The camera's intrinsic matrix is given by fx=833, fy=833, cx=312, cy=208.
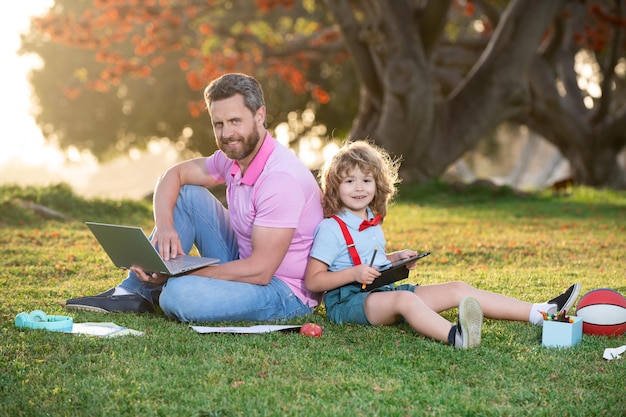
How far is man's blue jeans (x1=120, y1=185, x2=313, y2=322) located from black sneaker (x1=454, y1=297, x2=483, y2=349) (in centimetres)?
112

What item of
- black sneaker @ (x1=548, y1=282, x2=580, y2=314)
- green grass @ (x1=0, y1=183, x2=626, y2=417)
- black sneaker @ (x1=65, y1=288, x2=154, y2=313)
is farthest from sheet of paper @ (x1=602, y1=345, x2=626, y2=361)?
black sneaker @ (x1=65, y1=288, x2=154, y2=313)

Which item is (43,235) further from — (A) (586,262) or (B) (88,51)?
(B) (88,51)

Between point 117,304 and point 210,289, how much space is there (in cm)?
72

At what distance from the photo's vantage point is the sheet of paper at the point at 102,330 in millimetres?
4407

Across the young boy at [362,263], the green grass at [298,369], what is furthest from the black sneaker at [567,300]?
the green grass at [298,369]

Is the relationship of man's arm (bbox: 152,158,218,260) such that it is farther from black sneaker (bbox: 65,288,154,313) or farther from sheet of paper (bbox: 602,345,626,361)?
sheet of paper (bbox: 602,345,626,361)

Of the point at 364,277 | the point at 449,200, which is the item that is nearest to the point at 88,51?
the point at 449,200

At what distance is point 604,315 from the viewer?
4531 millimetres

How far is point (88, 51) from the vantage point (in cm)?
2727

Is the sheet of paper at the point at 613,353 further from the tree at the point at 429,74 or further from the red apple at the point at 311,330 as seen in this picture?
the tree at the point at 429,74

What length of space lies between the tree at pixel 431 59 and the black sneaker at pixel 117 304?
8.50 meters

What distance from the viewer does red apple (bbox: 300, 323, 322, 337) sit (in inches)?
175

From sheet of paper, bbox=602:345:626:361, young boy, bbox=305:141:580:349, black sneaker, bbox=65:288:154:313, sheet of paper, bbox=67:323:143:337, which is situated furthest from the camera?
black sneaker, bbox=65:288:154:313

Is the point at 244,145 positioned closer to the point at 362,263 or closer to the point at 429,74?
the point at 362,263
